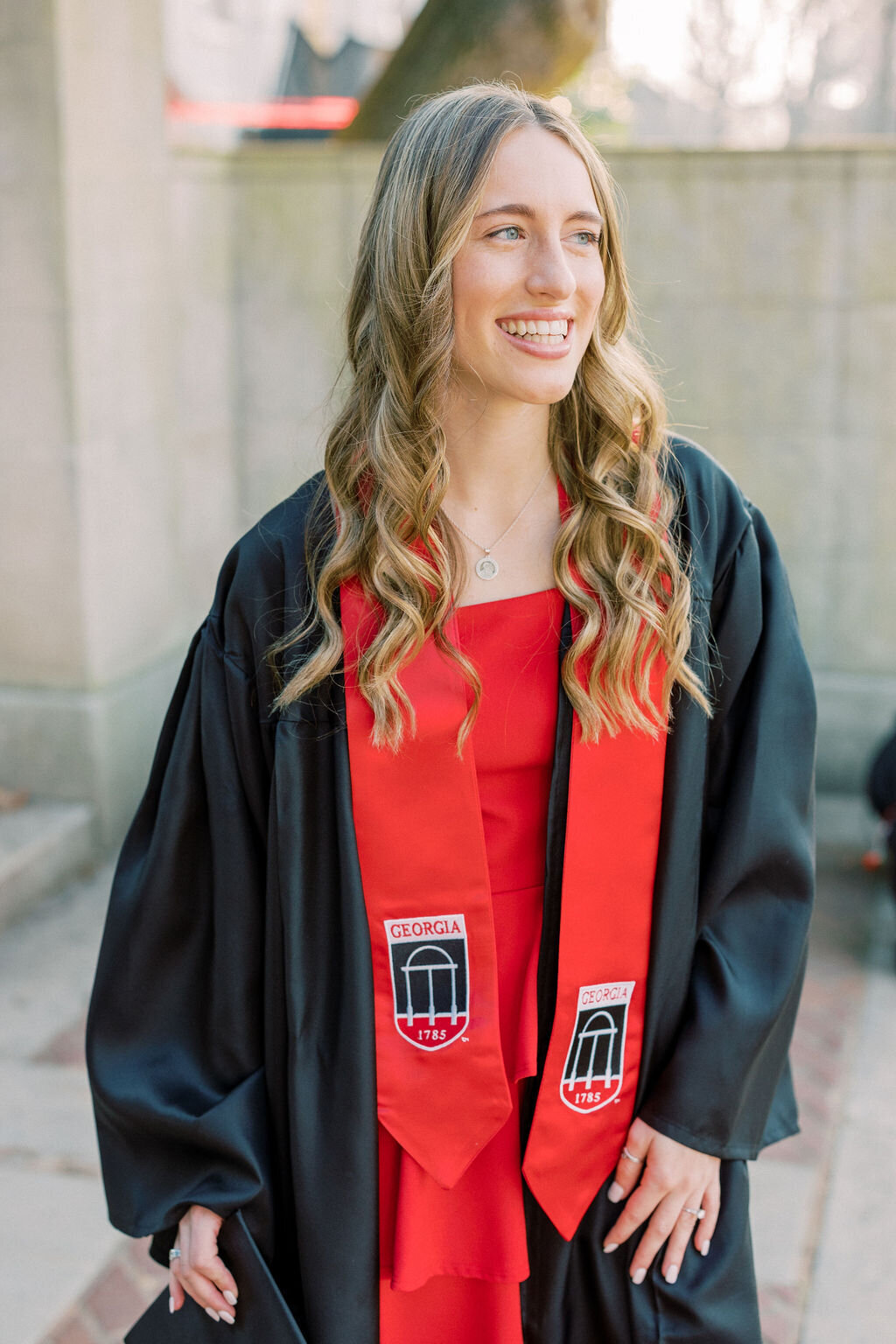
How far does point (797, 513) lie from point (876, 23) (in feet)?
8.65

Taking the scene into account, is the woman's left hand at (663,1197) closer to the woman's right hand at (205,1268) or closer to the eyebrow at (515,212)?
the woman's right hand at (205,1268)

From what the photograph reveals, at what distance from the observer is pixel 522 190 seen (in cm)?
163

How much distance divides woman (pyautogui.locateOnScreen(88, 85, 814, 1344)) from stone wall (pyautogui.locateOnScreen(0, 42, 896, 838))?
3.46 metres

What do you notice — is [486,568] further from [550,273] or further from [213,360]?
[213,360]

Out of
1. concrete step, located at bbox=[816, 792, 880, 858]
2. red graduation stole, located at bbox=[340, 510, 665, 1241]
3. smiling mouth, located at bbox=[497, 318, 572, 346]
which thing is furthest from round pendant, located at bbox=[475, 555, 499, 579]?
concrete step, located at bbox=[816, 792, 880, 858]

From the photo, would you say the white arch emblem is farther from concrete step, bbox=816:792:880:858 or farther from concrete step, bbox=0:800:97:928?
→ concrete step, bbox=816:792:880:858

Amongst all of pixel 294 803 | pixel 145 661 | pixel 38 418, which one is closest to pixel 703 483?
pixel 294 803

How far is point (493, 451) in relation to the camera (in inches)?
71.6

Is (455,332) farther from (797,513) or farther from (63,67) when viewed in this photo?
(797,513)

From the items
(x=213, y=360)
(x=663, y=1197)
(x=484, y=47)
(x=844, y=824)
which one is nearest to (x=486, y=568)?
(x=663, y=1197)

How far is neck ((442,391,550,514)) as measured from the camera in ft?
5.88

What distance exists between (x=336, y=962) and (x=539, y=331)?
36.4 inches

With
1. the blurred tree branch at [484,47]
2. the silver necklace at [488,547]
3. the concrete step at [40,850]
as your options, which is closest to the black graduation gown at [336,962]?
the silver necklace at [488,547]

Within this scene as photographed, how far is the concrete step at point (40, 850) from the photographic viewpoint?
4.78 metres
